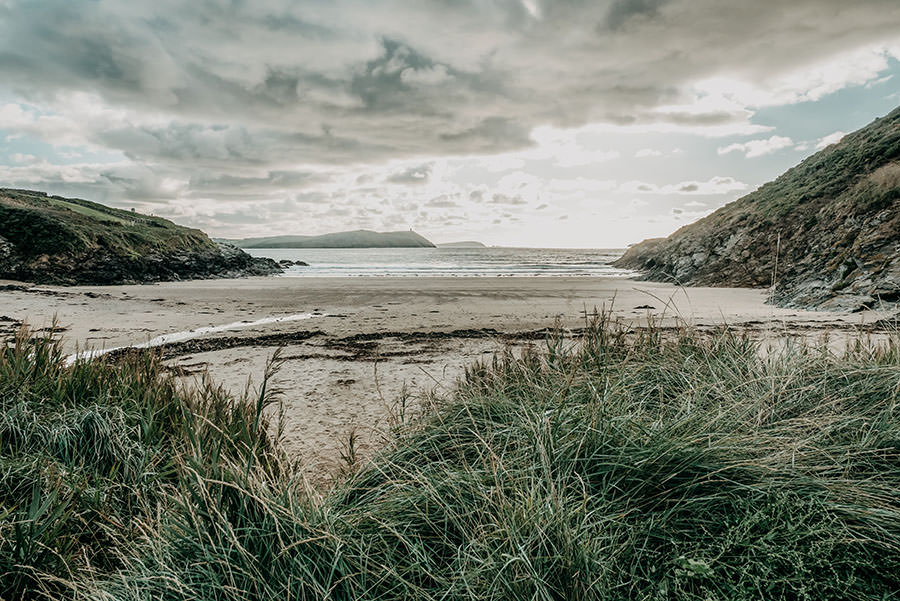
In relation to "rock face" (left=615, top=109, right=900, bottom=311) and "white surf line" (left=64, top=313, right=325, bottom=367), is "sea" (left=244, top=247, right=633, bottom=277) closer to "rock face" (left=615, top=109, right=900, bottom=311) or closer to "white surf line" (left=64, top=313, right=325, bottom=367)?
"rock face" (left=615, top=109, right=900, bottom=311)

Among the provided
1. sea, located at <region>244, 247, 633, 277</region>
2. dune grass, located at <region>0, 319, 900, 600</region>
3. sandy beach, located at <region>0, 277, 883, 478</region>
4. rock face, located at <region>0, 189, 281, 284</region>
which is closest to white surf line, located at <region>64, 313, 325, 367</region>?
sandy beach, located at <region>0, 277, 883, 478</region>

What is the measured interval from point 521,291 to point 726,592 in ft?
57.9

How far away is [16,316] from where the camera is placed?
10.9 m

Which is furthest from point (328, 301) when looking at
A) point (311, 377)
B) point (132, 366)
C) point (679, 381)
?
point (679, 381)

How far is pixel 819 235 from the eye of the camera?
51.9 ft

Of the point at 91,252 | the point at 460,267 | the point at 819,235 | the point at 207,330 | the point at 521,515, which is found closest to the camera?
Result: the point at 521,515

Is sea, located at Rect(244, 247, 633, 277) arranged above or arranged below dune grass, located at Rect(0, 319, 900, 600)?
above

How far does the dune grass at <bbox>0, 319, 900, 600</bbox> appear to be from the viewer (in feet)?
5.81

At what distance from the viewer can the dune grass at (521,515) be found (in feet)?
5.81

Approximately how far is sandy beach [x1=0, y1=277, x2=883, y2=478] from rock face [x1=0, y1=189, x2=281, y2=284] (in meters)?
3.84

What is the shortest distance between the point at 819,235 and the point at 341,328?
51.4ft

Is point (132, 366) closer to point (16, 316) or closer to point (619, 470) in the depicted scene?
point (619, 470)

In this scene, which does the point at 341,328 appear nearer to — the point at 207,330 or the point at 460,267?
the point at 207,330

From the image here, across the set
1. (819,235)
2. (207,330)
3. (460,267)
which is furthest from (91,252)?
(819,235)
